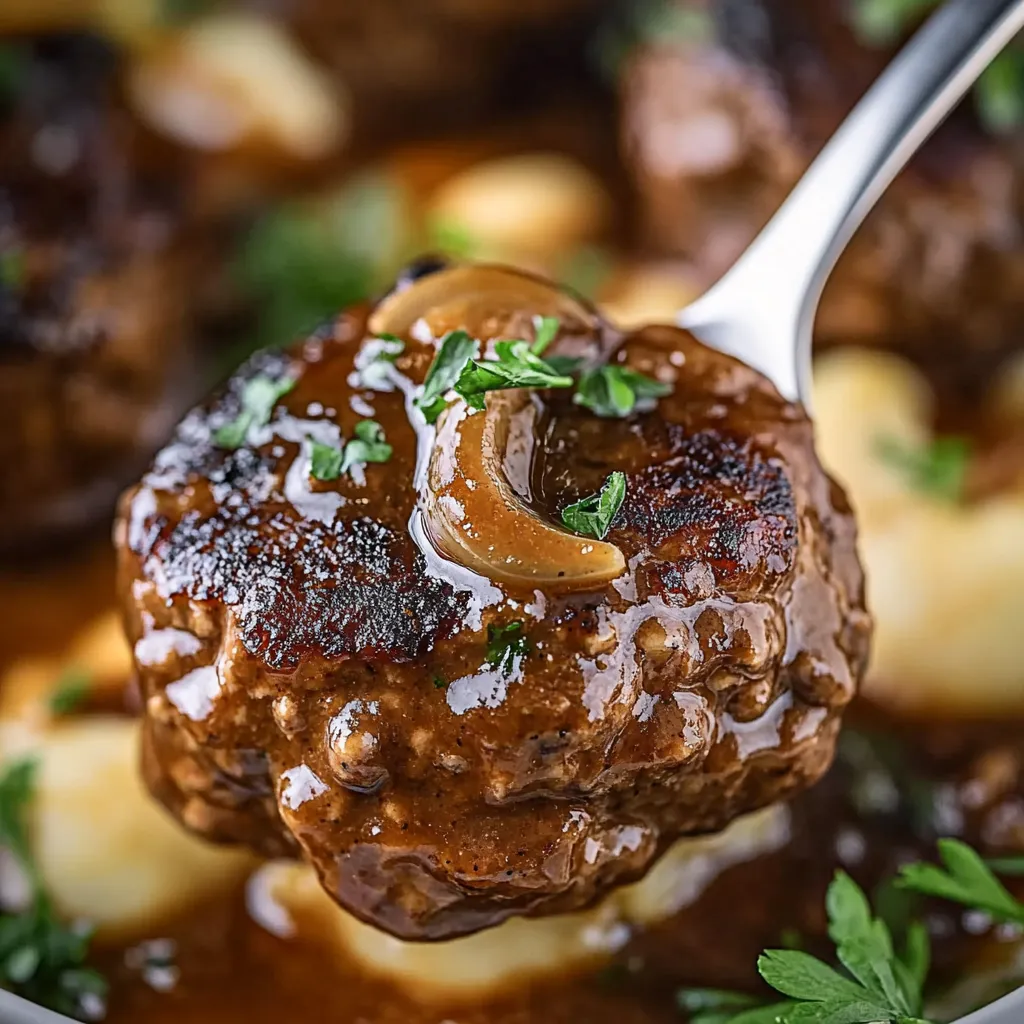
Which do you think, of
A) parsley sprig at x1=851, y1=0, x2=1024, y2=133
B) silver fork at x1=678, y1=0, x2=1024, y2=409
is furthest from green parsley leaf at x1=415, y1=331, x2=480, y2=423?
parsley sprig at x1=851, y1=0, x2=1024, y2=133

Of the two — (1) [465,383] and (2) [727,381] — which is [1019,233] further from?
(1) [465,383]

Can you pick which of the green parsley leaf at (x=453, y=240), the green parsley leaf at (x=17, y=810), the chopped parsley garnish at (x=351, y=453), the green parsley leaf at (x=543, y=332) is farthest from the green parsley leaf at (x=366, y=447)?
the green parsley leaf at (x=453, y=240)

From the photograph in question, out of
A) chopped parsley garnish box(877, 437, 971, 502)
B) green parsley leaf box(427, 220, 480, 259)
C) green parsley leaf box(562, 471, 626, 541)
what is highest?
green parsley leaf box(562, 471, 626, 541)

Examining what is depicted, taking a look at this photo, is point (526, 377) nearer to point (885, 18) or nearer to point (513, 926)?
point (513, 926)

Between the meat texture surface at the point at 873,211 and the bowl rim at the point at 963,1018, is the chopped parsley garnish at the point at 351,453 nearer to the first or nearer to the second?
the bowl rim at the point at 963,1018

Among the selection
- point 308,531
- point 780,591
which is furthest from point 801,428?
point 308,531

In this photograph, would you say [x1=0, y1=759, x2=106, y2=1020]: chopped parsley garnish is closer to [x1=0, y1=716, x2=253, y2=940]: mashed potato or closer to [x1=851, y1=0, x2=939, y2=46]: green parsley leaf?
[x1=0, y1=716, x2=253, y2=940]: mashed potato
